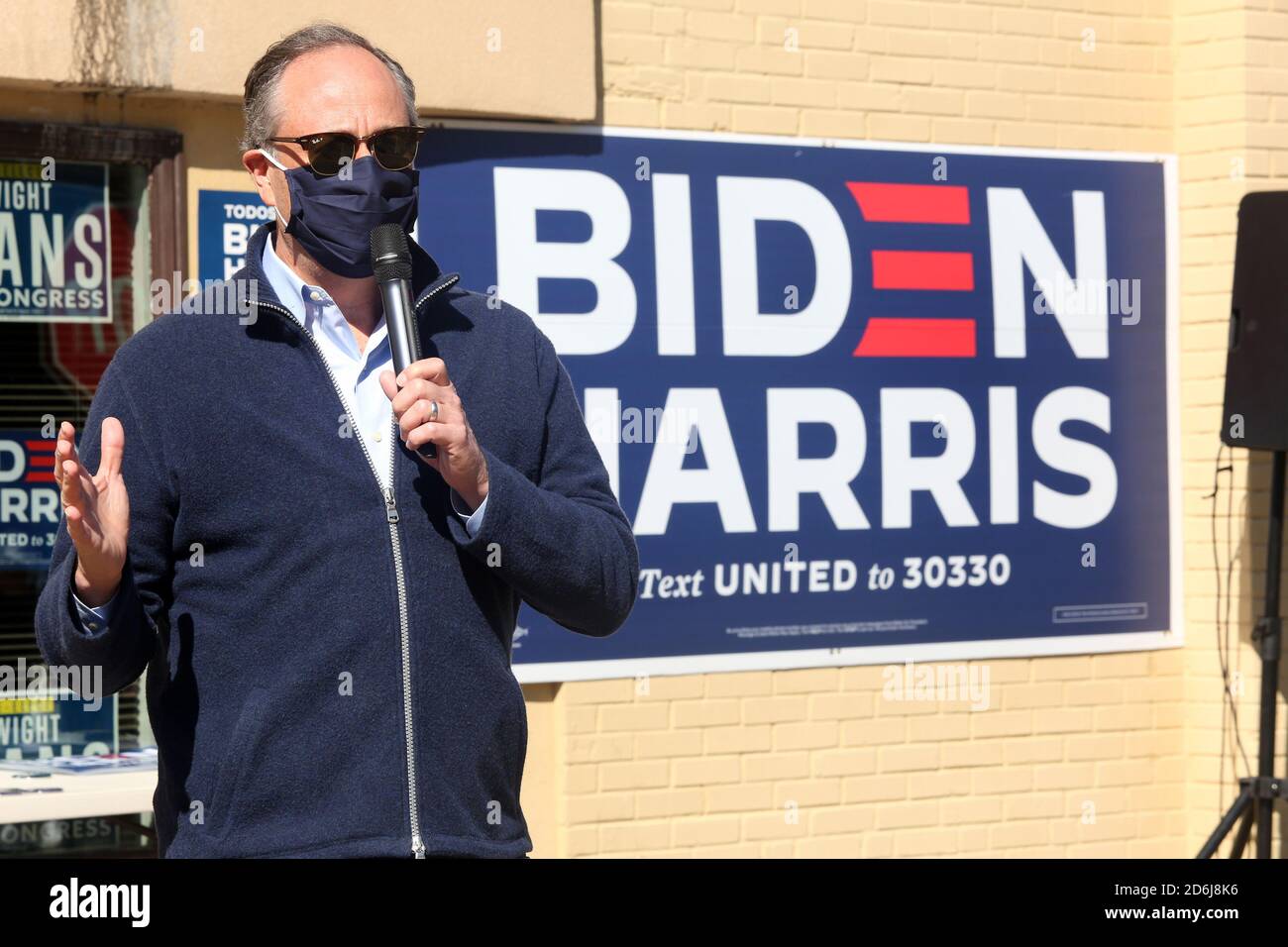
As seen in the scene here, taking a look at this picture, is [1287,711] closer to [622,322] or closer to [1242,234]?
[1242,234]

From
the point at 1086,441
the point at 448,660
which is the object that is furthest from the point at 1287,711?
the point at 448,660

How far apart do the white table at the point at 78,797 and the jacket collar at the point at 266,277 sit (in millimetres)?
2754

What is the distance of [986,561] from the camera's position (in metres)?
6.41

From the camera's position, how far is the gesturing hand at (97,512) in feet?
6.05

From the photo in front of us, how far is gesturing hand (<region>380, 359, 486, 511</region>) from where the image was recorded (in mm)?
1847

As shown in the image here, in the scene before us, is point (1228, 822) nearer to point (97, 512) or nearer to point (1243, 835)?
point (1243, 835)

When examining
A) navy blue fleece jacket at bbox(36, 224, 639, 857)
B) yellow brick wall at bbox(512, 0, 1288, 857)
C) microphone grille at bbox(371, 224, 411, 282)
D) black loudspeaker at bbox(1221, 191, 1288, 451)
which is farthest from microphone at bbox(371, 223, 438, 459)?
black loudspeaker at bbox(1221, 191, 1288, 451)

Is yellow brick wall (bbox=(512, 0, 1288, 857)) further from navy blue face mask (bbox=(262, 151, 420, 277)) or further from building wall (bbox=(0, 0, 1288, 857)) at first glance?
navy blue face mask (bbox=(262, 151, 420, 277))

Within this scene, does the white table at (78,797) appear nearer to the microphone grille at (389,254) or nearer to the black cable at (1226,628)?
the microphone grille at (389,254)

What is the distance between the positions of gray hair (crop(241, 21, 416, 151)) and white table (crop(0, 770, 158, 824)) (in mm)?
2821

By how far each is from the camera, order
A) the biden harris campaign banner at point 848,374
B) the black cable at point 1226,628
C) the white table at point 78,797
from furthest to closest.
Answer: the black cable at point 1226,628 < the biden harris campaign banner at point 848,374 < the white table at point 78,797

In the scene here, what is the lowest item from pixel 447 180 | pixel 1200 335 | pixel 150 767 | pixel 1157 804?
pixel 1157 804

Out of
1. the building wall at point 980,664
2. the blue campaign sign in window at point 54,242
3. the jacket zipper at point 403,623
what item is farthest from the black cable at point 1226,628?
the jacket zipper at point 403,623
